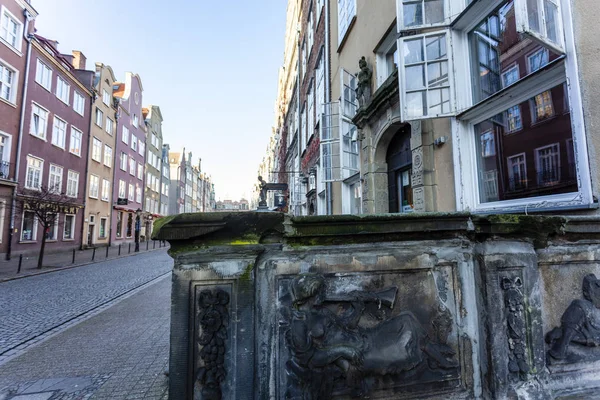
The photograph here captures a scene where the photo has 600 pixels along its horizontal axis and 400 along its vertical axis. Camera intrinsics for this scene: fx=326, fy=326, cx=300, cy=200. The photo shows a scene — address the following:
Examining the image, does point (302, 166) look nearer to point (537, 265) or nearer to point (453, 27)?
point (453, 27)

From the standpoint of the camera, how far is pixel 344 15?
9.84 m

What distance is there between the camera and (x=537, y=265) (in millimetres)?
2219

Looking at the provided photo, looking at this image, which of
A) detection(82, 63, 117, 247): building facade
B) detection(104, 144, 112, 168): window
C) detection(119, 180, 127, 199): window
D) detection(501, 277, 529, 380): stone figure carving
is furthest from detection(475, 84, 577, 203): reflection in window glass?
detection(119, 180, 127, 199): window

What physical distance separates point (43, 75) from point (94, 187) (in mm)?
8525

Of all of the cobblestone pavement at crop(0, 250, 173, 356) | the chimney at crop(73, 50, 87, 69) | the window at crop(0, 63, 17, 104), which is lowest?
the cobblestone pavement at crop(0, 250, 173, 356)

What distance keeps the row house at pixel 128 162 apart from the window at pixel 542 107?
95.3 ft

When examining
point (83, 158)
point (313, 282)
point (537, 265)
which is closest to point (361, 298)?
point (313, 282)

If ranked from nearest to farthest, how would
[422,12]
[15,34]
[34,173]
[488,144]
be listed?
[488,144]
[422,12]
[15,34]
[34,173]

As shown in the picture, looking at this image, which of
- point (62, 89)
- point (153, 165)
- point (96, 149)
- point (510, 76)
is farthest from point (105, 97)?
point (510, 76)

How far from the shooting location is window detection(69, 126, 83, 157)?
21.4 m

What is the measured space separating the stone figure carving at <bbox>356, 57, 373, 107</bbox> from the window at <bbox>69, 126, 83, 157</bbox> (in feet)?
69.2

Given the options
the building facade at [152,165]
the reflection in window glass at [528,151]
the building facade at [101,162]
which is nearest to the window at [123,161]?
the building facade at [101,162]

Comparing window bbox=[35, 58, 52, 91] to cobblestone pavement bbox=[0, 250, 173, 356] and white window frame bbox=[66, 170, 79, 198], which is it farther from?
cobblestone pavement bbox=[0, 250, 173, 356]

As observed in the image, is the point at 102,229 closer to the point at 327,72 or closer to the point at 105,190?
the point at 105,190
